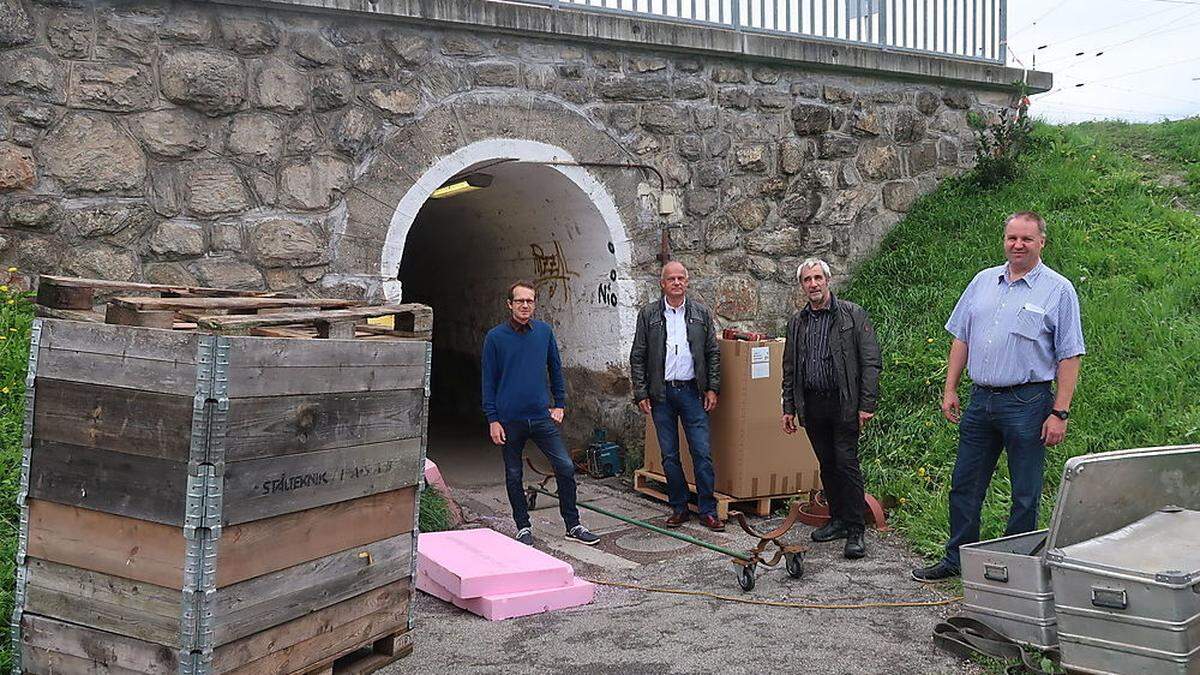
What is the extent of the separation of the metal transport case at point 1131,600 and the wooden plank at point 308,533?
96.5 inches

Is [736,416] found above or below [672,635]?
above

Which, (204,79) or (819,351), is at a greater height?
(204,79)

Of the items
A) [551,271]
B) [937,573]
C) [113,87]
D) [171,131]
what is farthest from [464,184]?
[937,573]

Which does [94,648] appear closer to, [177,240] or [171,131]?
[177,240]

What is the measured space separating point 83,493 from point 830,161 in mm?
6743

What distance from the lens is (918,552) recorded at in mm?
5684

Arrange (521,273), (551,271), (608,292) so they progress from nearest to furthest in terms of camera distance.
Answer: (608,292) → (551,271) → (521,273)

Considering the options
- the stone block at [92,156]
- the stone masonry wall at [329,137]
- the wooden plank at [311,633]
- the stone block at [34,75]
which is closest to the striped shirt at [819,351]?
the stone masonry wall at [329,137]

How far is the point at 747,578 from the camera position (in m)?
5.11

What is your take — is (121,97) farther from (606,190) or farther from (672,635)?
(672,635)

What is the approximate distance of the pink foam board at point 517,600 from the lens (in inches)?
185

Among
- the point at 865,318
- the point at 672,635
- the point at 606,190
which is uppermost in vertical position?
the point at 606,190

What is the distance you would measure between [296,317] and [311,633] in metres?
1.12

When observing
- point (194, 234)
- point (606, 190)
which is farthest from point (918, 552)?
point (194, 234)
